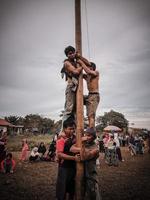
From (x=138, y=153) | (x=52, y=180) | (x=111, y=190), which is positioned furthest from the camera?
(x=138, y=153)

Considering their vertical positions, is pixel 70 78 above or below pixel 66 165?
above

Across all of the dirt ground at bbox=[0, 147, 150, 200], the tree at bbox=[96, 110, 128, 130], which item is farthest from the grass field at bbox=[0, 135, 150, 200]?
the tree at bbox=[96, 110, 128, 130]

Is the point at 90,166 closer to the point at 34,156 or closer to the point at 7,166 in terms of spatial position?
the point at 7,166

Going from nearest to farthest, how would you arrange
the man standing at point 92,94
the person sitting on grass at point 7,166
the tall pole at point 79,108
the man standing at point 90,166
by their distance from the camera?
1. the tall pole at point 79,108
2. the man standing at point 90,166
3. the man standing at point 92,94
4. the person sitting on grass at point 7,166

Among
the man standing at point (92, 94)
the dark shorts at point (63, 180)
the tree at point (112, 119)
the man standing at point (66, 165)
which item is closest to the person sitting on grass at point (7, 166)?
the man standing at point (66, 165)

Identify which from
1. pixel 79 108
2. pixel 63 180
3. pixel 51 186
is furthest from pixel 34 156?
pixel 79 108

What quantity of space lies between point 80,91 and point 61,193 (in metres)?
2.32

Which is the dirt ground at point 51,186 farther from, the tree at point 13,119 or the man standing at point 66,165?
the tree at point 13,119

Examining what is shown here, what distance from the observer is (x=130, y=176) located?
11.4 metres

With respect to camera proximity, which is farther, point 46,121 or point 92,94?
point 46,121

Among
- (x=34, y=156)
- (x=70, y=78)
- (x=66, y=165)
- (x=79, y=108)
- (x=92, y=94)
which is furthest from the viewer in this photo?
(x=34, y=156)

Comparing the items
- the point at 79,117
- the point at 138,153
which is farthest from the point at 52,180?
the point at 138,153

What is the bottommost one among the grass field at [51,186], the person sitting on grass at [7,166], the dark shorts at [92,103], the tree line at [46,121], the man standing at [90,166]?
the grass field at [51,186]

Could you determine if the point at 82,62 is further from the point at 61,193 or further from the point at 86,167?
the point at 61,193
